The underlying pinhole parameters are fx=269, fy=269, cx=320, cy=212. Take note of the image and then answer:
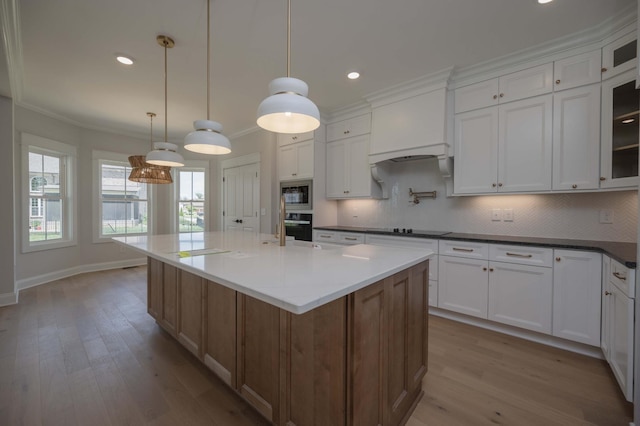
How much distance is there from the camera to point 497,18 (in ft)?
6.81

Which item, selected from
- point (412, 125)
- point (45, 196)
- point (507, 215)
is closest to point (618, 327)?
point (507, 215)

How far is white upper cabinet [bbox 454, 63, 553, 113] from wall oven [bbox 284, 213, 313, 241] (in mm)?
2341

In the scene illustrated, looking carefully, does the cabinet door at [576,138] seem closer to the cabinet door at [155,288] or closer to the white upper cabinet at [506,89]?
the white upper cabinet at [506,89]

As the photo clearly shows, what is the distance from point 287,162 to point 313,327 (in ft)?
11.4

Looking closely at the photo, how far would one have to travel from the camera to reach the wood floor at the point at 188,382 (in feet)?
5.08

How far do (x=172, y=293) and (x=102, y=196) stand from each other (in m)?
4.05

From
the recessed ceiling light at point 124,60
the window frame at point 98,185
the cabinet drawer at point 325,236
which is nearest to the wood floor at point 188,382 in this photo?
the cabinet drawer at point 325,236

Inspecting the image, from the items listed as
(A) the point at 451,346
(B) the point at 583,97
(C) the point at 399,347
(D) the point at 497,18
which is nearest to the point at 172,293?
(C) the point at 399,347

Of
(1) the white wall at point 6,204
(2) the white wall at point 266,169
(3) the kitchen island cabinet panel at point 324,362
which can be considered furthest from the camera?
(2) the white wall at point 266,169

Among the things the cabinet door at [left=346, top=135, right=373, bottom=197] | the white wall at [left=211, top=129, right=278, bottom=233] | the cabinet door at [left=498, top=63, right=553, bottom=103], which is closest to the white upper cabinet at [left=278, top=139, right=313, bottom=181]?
the white wall at [left=211, top=129, right=278, bottom=233]

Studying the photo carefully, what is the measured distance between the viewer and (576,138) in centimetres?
231

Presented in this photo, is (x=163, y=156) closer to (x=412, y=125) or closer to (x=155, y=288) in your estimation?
(x=155, y=288)

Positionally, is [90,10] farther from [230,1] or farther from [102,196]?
[102,196]

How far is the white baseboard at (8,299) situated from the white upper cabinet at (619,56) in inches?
254
